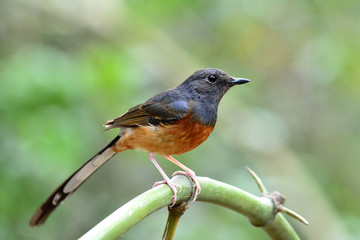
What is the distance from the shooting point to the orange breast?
358cm

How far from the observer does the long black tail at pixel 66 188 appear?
2976mm

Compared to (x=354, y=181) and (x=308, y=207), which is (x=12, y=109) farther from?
(x=354, y=181)

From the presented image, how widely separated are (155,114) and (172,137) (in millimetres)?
306

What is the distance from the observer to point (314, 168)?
6.68 metres

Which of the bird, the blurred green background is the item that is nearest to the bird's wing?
the bird

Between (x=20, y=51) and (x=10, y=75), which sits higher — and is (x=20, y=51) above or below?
above

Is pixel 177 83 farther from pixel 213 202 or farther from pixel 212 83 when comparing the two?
pixel 213 202

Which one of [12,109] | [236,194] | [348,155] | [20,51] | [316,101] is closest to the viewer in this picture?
[236,194]

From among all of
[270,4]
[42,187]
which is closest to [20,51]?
[42,187]

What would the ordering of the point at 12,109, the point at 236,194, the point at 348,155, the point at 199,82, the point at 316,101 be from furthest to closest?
the point at 316,101 < the point at 348,155 < the point at 12,109 < the point at 199,82 < the point at 236,194

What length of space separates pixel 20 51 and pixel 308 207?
359cm

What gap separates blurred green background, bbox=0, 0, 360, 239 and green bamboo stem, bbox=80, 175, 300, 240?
85.9 inches

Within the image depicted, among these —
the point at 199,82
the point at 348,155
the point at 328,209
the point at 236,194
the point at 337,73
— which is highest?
the point at 337,73

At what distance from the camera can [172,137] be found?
11.8 feet
